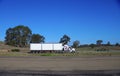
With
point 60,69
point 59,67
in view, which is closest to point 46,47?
point 59,67

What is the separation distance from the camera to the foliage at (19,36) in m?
161

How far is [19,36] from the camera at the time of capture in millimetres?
161375

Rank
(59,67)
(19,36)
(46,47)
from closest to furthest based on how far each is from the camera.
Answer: (59,67) → (46,47) → (19,36)

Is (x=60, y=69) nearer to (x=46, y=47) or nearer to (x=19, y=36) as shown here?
(x=46, y=47)

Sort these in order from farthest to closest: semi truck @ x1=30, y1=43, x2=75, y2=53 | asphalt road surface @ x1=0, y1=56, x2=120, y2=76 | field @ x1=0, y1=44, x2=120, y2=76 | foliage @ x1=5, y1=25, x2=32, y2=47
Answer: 1. foliage @ x1=5, y1=25, x2=32, y2=47
2. semi truck @ x1=30, y1=43, x2=75, y2=53
3. field @ x1=0, y1=44, x2=120, y2=76
4. asphalt road surface @ x1=0, y1=56, x2=120, y2=76

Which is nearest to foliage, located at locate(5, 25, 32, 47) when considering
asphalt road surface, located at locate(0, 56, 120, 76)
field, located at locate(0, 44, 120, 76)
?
field, located at locate(0, 44, 120, 76)

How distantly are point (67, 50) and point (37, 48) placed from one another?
10.5 meters

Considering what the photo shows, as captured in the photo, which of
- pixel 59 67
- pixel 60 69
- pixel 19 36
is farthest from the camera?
pixel 19 36

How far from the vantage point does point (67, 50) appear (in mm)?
92188

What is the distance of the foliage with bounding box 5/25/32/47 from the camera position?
160625mm

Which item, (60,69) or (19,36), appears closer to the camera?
(60,69)

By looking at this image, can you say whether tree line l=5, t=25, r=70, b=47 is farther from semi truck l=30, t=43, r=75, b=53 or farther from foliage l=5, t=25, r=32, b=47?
semi truck l=30, t=43, r=75, b=53

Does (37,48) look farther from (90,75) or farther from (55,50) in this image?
(90,75)

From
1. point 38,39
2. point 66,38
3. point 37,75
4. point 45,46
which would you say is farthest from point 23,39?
point 37,75
